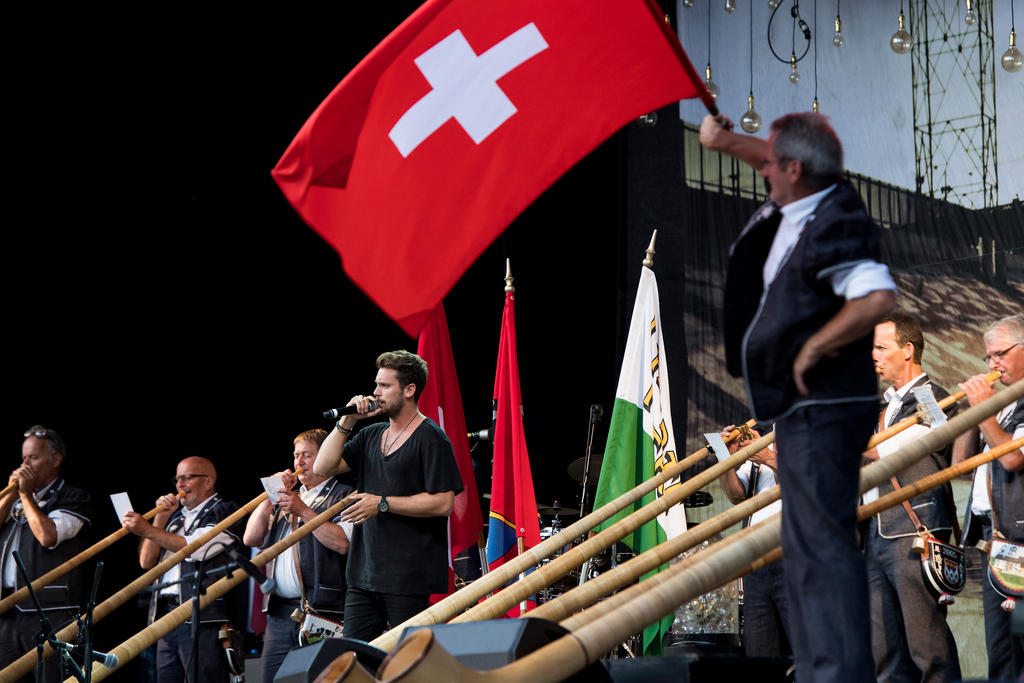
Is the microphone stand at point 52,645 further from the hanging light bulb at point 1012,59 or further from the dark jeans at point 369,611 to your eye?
the hanging light bulb at point 1012,59

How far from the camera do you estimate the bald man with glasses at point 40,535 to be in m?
5.81

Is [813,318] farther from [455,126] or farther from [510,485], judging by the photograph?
[510,485]

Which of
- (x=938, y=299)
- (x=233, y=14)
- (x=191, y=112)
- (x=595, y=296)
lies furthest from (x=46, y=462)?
(x=938, y=299)

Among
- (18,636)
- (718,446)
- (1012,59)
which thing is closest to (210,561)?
(18,636)

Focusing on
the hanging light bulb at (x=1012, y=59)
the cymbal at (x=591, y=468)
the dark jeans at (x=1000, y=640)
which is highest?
the hanging light bulb at (x=1012, y=59)

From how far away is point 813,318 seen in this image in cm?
223

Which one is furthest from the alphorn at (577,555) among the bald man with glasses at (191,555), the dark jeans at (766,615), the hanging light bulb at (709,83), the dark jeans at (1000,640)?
the hanging light bulb at (709,83)

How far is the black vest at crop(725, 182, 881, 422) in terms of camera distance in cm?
220

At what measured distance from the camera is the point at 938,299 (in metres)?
6.89

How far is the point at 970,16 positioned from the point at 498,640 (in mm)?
6015

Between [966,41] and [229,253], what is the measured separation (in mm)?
5085

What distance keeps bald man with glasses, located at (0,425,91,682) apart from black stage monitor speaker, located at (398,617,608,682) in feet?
13.9

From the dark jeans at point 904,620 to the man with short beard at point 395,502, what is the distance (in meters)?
1.64

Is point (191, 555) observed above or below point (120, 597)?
above
